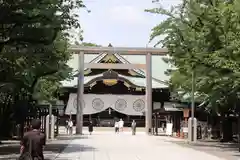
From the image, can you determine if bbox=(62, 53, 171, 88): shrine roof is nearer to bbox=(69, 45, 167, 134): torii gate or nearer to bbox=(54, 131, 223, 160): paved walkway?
bbox=(69, 45, 167, 134): torii gate

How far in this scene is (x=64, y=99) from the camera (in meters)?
71.9

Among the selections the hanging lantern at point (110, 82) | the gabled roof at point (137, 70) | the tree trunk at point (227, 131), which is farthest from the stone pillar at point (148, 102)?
the tree trunk at point (227, 131)

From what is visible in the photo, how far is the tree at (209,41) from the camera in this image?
24266 millimetres

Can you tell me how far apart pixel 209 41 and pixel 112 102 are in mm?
43487

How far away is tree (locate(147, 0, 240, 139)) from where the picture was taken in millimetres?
24266

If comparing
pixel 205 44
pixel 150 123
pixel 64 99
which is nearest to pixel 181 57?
pixel 205 44

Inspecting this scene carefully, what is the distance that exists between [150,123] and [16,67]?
34713mm

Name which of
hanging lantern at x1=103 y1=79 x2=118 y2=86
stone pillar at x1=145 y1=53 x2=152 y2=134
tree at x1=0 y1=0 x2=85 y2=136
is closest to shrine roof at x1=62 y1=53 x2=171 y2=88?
hanging lantern at x1=103 y1=79 x2=118 y2=86

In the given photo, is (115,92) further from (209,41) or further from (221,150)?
(209,41)

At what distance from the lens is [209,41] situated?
1066 inches

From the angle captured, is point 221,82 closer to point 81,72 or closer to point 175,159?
point 175,159

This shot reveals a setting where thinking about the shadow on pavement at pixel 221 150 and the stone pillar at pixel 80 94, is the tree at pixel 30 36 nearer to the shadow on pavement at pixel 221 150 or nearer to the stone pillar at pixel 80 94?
the shadow on pavement at pixel 221 150

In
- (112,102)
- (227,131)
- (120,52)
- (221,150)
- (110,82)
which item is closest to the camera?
(221,150)

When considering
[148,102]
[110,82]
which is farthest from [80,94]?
[110,82]
